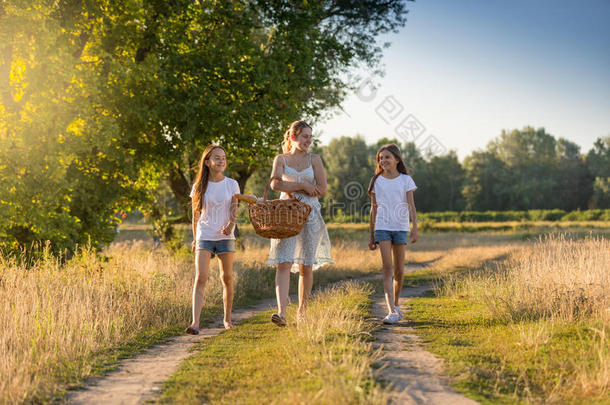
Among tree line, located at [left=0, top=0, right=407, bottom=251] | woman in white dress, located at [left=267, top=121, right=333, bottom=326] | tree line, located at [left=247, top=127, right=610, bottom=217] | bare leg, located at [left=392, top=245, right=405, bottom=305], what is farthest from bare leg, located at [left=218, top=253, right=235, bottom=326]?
tree line, located at [left=247, top=127, right=610, bottom=217]

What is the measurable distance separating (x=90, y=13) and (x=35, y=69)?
2.53 m

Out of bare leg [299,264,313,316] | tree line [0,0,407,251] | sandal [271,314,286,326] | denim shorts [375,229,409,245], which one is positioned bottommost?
sandal [271,314,286,326]

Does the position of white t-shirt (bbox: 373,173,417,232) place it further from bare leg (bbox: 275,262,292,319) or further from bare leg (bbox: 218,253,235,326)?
bare leg (bbox: 218,253,235,326)

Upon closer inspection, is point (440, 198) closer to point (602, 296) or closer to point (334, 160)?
point (334, 160)

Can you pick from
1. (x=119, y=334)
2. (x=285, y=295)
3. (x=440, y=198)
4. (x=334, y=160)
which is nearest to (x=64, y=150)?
(x=119, y=334)

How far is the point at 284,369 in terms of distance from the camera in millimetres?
4773

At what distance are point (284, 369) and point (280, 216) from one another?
1.97 metres

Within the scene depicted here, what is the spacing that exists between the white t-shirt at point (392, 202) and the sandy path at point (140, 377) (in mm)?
2912

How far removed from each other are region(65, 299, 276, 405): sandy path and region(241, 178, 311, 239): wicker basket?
5.72 feet

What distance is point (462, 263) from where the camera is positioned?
18.0 meters

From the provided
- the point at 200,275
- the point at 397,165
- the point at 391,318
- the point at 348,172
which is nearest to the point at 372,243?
the point at 391,318

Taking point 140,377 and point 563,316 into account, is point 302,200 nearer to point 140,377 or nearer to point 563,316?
point 140,377

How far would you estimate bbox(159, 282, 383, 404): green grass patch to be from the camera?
3.98 metres

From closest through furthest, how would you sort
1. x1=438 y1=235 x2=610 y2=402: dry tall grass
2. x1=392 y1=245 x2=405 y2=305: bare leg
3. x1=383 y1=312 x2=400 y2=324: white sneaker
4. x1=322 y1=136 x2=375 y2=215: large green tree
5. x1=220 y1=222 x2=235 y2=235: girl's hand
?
x1=438 y1=235 x2=610 y2=402: dry tall grass < x1=220 y1=222 x2=235 y2=235: girl's hand < x1=383 y1=312 x2=400 y2=324: white sneaker < x1=392 y1=245 x2=405 y2=305: bare leg < x1=322 y1=136 x2=375 y2=215: large green tree
